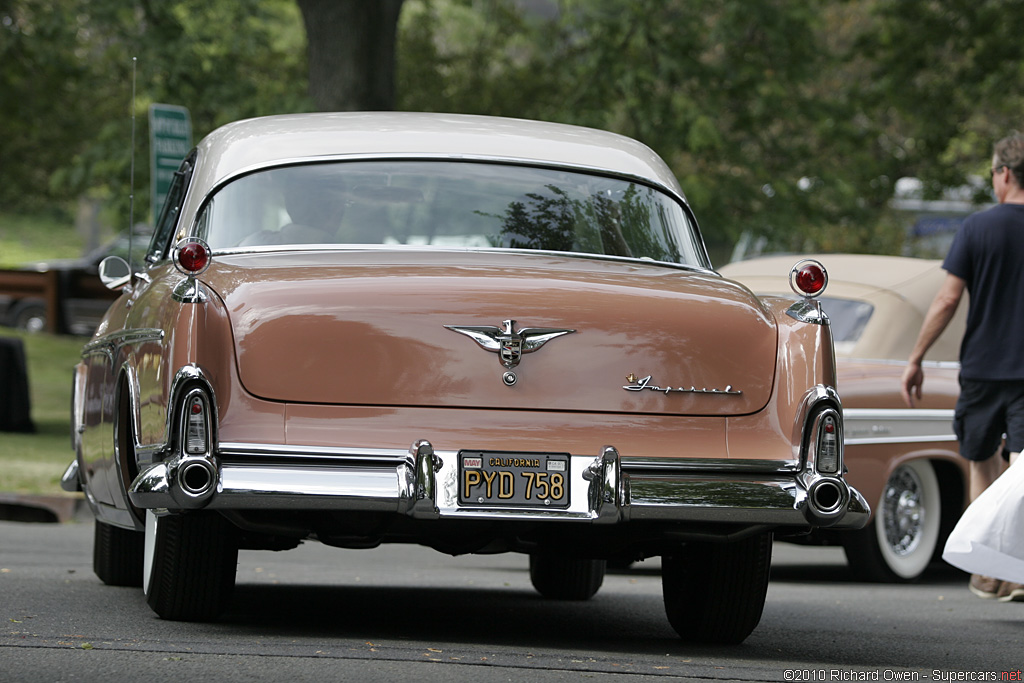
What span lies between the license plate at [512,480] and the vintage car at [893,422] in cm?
388

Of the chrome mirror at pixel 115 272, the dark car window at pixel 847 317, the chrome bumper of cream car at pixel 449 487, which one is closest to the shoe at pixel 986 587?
the dark car window at pixel 847 317

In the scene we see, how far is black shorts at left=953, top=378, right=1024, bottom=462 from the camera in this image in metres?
7.30

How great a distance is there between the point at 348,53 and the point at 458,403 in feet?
39.4

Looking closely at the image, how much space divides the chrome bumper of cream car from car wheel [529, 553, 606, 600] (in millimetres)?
2651

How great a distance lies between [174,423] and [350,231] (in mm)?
1248

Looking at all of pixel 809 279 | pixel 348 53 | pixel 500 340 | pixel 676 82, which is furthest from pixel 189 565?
pixel 676 82

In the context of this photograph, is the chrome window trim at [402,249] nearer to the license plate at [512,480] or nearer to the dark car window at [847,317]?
the license plate at [512,480]

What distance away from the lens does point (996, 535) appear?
6359 mm

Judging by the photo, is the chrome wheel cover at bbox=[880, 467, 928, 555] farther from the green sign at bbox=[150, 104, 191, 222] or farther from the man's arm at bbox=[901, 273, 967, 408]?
the green sign at bbox=[150, 104, 191, 222]

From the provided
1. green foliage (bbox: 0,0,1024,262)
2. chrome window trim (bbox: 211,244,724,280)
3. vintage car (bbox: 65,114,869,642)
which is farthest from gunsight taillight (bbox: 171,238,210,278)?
green foliage (bbox: 0,0,1024,262)

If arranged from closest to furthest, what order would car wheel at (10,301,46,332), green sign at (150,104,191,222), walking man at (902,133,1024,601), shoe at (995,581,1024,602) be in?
1. walking man at (902,133,1024,601)
2. shoe at (995,581,1024,602)
3. green sign at (150,104,191,222)
4. car wheel at (10,301,46,332)

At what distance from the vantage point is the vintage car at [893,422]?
8.95 meters

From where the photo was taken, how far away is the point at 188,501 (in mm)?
4738

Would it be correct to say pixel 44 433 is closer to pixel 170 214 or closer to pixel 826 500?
pixel 170 214
